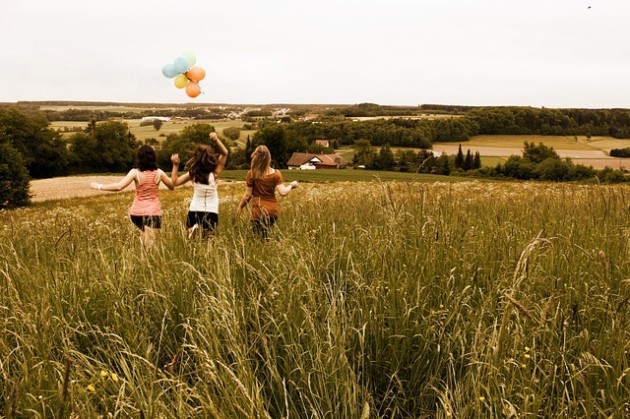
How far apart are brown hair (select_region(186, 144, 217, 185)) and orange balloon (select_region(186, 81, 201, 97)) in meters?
2.74

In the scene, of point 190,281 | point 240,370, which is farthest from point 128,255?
point 240,370

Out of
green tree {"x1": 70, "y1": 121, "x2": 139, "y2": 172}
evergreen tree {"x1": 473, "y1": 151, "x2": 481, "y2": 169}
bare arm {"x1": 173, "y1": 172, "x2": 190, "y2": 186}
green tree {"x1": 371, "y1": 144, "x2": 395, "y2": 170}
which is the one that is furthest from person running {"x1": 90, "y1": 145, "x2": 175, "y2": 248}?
green tree {"x1": 70, "y1": 121, "x2": 139, "y2": 172}

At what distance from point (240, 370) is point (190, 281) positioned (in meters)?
1.16

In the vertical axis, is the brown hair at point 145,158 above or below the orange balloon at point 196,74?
below

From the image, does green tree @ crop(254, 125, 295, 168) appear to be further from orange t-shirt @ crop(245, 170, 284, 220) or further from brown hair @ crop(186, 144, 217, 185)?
orange t-shirt @ crop(245, 170, 284, 220)

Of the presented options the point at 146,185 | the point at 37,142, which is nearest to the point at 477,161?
the point at 37,142

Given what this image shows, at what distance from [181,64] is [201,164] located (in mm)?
3280

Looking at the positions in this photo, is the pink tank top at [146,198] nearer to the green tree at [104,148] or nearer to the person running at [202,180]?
the person running at [202,180]

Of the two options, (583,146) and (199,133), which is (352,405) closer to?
(199,133)

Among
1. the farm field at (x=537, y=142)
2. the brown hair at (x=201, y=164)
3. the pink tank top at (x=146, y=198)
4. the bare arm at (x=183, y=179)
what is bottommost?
the farm field at (x=537, y=142)

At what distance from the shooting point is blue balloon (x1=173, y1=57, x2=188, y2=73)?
9883mm

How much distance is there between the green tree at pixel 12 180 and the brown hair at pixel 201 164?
4394cm

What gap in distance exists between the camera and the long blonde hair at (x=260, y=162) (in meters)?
7.65

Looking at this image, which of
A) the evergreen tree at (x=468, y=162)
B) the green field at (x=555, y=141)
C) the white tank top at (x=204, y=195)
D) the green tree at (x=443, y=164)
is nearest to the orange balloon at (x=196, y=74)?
the white tank top at (x=204, y=195)
